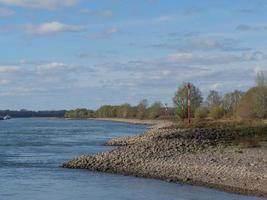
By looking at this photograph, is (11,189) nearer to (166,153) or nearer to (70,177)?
(70,177)

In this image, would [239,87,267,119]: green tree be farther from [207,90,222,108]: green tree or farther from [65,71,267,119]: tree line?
[207,90,222,108]: green tree

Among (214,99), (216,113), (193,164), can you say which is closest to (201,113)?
(216,113)

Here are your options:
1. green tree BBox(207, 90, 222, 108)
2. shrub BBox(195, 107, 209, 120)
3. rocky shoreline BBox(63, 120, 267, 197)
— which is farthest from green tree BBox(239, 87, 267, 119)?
rocky shoreline BBox(63, 120, 267, 197)

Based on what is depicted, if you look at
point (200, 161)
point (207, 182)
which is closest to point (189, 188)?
point (207, 182)

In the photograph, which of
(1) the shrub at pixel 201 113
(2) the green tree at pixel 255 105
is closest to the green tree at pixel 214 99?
(1) the shrub at pixel 201 113

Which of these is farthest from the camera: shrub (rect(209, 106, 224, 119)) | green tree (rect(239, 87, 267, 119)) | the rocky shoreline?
shrub (rect(209, 106, 224, 119))

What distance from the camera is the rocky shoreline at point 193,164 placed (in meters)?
28.3

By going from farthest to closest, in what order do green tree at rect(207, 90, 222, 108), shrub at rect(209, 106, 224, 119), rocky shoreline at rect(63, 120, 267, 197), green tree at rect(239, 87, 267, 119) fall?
green tree at rect(207, 90, 222, 108) → shrub at rect(209, 106, 224, 119) → green tree at rect(239, 87, 267, 119) → rocky shoreline at rect(63, 120, 267, 197)

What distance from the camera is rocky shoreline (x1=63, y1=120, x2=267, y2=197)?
2833 cm

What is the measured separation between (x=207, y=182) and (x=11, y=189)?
9.47m

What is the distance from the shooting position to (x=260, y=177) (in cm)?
2791

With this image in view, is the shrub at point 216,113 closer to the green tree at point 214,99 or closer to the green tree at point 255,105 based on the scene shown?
the green tree at point 255,105

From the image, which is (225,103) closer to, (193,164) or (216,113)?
(216,113)

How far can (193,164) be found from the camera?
3384cm
